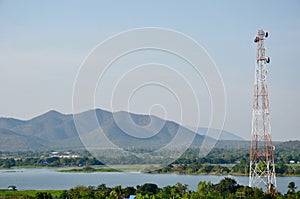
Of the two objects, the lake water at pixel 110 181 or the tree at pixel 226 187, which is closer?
the tree at pixel 226 187

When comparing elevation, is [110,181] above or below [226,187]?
below

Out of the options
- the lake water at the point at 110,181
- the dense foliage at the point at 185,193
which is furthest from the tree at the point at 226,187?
the lake water at the point at 110,181

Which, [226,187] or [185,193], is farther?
[226,187]

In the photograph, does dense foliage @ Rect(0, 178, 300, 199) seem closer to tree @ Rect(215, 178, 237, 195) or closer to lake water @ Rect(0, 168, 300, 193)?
tree @ Rect(215, 178, 237, 195)

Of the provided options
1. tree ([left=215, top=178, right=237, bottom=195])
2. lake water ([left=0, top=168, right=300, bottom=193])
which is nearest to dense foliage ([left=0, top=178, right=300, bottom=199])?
tree ([left=215, top=178, right=237, bottom=195])

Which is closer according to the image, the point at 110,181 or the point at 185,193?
the point at 185,193

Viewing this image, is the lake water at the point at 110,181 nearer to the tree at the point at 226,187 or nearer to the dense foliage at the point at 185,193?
the tree at the point at 226,187

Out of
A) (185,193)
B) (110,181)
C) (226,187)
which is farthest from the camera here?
(110,181)

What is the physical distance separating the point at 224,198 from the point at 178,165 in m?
16.2

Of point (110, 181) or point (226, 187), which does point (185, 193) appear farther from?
point (110, 181)

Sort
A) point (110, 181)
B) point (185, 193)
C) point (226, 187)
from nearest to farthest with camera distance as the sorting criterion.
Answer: point (185, 193) < point (226, 187) < point (110, 181)

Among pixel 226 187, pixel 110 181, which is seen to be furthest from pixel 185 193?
pixel 110 181

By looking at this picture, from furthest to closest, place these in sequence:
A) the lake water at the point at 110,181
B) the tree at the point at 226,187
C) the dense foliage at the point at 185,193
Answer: the lake water at the point at 110,181, the tree at the point at 226,187, the dense foliage at the point at 185,193

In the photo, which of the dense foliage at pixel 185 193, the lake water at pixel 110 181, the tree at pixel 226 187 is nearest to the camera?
the dense foliage at pixel 185 193
